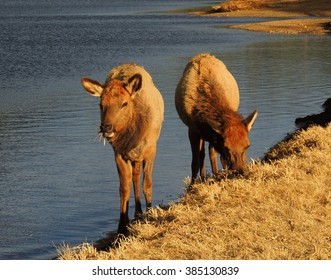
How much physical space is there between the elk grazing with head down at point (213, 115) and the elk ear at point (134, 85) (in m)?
1.41

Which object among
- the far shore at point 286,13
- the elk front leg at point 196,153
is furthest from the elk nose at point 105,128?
the far shore at point 286,13

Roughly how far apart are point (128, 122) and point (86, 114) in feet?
32.8

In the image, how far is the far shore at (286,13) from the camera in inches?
2167

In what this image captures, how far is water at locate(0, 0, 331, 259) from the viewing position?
11797 mm

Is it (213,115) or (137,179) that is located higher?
(213,115)

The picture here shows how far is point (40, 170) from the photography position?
→ 47.9 feet

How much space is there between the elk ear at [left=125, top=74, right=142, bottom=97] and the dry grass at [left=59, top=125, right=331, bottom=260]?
146 cm

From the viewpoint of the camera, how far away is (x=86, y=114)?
65.7 ft

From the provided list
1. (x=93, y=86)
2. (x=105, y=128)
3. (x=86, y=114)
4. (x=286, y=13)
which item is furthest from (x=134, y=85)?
(x=286, y=13)

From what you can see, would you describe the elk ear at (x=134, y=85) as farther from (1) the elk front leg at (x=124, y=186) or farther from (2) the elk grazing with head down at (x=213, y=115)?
(2) the elk grazing with head down at (x=213, y=115)

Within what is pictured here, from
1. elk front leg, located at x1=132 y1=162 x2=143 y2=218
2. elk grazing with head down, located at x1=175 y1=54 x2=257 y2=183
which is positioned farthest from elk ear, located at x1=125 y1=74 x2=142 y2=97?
elk grazing with head down, located at x1=175 y1=54 x2=257 y2=183

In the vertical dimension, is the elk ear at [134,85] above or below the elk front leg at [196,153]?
above

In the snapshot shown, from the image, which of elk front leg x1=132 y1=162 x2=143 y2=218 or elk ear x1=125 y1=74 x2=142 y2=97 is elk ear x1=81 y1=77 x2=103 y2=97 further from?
elk front leg x1=132 y1=162 x2=143 y2=218

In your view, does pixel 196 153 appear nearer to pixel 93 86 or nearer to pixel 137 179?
pixel 137 179
